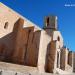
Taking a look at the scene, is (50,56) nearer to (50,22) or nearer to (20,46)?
(20,46)

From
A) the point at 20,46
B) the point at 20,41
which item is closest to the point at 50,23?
the point at 20,41

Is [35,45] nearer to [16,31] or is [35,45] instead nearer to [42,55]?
[42,55]

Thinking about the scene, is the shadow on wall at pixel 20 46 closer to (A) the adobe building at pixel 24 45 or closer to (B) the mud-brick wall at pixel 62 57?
(A) the adobe building at pixel 24 45

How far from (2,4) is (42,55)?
8.94 meters

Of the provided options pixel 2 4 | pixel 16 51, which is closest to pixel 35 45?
pixel 16 51

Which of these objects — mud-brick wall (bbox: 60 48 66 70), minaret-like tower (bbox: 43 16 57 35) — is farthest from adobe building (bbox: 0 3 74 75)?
mud-brick wall (bbox: 60 48 66 70)

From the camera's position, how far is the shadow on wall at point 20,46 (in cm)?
2341

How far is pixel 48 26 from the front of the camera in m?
35.0

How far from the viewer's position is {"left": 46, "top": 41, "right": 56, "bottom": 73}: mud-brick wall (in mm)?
25188

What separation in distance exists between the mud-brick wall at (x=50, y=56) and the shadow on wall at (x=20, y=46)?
10.2 ft

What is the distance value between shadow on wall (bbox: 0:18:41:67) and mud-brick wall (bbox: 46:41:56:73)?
122 inches

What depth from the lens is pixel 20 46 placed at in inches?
997

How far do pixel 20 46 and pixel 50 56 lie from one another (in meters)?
4.74

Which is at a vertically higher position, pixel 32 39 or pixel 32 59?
pixel 32 39
